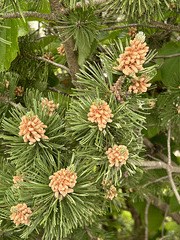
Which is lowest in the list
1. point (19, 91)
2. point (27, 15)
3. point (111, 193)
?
point (111, 193)

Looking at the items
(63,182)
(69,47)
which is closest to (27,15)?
(69,47)

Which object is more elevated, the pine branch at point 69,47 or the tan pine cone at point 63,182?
the pine branch at point 69,47

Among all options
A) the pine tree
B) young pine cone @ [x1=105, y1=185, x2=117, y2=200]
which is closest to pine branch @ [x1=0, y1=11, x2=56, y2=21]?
the pine tree

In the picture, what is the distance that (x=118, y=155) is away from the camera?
0.28m

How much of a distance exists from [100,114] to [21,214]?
0.13 m

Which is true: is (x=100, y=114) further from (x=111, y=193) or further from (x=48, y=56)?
(x=48, y=56)

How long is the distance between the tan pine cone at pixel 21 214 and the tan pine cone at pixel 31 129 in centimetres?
7

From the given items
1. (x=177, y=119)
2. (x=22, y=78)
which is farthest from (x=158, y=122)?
(x=22, y=78)

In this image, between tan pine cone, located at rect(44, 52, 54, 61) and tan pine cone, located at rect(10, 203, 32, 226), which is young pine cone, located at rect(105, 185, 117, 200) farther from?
tan pine cone, located at rect(44, 52, 54, 61)

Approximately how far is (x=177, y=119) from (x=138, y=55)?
0.20 meters

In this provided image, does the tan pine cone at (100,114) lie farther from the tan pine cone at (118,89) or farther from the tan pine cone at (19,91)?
the tan pine cone at (19,91)

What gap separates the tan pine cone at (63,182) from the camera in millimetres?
282

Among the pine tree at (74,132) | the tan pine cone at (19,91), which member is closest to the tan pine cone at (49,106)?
the pine tree at (74,132)

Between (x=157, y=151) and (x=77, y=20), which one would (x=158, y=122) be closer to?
(x=157, y=151)
